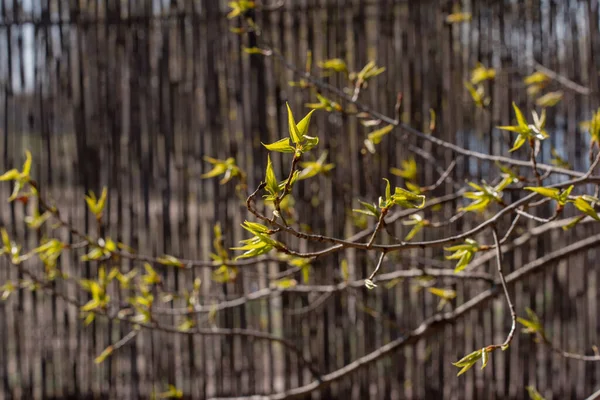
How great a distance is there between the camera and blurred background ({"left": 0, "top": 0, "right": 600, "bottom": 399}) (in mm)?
2092

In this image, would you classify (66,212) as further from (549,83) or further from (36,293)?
(549,83)

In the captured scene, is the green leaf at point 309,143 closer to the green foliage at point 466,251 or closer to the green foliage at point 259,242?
the green foliage at point 259,242

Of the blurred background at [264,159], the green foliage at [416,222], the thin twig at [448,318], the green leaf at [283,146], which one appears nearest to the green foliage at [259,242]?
the green leaf at [283,146]

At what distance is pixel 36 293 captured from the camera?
2.30m

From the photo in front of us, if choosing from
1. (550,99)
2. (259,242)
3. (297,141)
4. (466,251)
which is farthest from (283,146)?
(550,99)

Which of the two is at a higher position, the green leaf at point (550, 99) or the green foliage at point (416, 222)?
the green leaf at point (550, 99)

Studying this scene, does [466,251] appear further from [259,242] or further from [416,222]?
[259,242]

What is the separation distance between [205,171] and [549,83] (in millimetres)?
1224

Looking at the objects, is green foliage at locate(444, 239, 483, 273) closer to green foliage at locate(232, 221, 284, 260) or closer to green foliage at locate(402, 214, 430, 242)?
green foliage at locate(402, 214, 430, 242)

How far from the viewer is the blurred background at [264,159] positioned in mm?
2092

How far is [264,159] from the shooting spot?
2139mm

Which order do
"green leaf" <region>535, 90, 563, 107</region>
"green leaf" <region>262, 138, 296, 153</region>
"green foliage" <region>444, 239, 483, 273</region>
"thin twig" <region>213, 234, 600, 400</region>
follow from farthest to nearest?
"green leaf" <region>535, 90, 563, 107</region>, "thin twig" <region>213, 234, 600, 400</region>, "green foliage" <region>444, 239, 483, 273</region>, "green leaf" <region>262, 138, 296, 153</region>

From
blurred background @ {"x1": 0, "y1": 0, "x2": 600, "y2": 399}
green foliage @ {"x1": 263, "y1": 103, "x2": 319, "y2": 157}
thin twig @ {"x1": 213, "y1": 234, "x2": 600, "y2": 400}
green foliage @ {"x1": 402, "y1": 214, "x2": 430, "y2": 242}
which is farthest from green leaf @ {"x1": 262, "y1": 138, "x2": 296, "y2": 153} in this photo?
blurred background @ {"x1": 0, "y1": 0, "x2": 600, "y2": 399}

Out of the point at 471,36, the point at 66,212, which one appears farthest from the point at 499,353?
the point at 66,212
